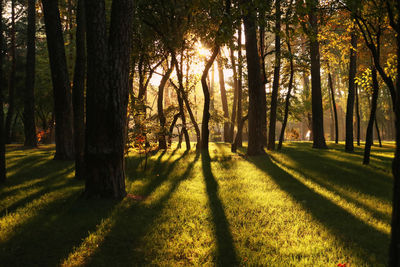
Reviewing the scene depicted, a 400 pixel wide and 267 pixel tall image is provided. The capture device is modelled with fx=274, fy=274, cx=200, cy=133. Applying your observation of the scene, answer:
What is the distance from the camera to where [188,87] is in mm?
20156

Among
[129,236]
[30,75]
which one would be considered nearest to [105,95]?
[129,236]

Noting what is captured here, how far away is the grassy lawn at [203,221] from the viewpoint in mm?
4164

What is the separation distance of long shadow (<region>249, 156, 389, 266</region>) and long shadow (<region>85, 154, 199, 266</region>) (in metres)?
3.35

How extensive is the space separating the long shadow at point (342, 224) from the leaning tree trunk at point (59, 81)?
922 centimetres

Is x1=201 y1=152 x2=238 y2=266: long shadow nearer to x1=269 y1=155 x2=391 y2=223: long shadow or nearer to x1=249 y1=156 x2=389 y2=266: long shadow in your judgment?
x1=249 y1=156 x2=389 y2=266: long shadow

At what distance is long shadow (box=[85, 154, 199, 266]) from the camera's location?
13.3ft

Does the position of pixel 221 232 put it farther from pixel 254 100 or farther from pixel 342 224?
pixel 254 100

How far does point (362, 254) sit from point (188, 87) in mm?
17098

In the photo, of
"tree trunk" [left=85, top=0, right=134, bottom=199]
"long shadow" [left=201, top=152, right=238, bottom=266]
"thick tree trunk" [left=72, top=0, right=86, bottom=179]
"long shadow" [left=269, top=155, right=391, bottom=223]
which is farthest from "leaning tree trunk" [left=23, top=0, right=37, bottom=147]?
"long shadow" [left=269, top=155, right=391, bottom=223]

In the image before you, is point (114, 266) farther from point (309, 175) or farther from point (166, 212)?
point (309, 175)

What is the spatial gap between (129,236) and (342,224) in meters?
4.10

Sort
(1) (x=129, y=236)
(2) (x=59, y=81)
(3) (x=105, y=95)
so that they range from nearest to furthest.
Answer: (1) (x=129, y=236) < (3) (x=105, y=95) < (2) (x=59, y=81)

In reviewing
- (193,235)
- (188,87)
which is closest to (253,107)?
(188,87)

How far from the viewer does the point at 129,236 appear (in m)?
4.82
